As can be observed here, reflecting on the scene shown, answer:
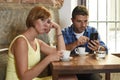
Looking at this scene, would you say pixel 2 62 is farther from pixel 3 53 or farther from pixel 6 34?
pixel 6 34

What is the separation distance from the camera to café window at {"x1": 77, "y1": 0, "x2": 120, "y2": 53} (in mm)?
2754

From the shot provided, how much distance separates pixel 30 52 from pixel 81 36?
20.2 inches

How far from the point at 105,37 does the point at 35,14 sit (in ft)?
4.30

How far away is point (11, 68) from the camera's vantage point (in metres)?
1.69

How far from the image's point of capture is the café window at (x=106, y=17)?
275cm

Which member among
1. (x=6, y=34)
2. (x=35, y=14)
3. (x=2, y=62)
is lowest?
(x=2, y=62)

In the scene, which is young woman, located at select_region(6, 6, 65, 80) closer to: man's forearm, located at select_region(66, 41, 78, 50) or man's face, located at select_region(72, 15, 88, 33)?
man's forearm, located at select_region(66, 41, 78, 50)

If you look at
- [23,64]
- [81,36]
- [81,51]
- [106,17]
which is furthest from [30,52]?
[106,17]

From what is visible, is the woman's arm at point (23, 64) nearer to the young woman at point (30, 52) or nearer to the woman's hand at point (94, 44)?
the young woman at point (30, 52)

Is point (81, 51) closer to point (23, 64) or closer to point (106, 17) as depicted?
point (23, 64)

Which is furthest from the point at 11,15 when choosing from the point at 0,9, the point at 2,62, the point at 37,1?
the point at 2,62

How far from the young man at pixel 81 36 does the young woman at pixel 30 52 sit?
298 millimetres

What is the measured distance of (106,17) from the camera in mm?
2773

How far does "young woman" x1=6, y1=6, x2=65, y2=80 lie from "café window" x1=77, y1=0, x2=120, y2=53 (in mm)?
1064
